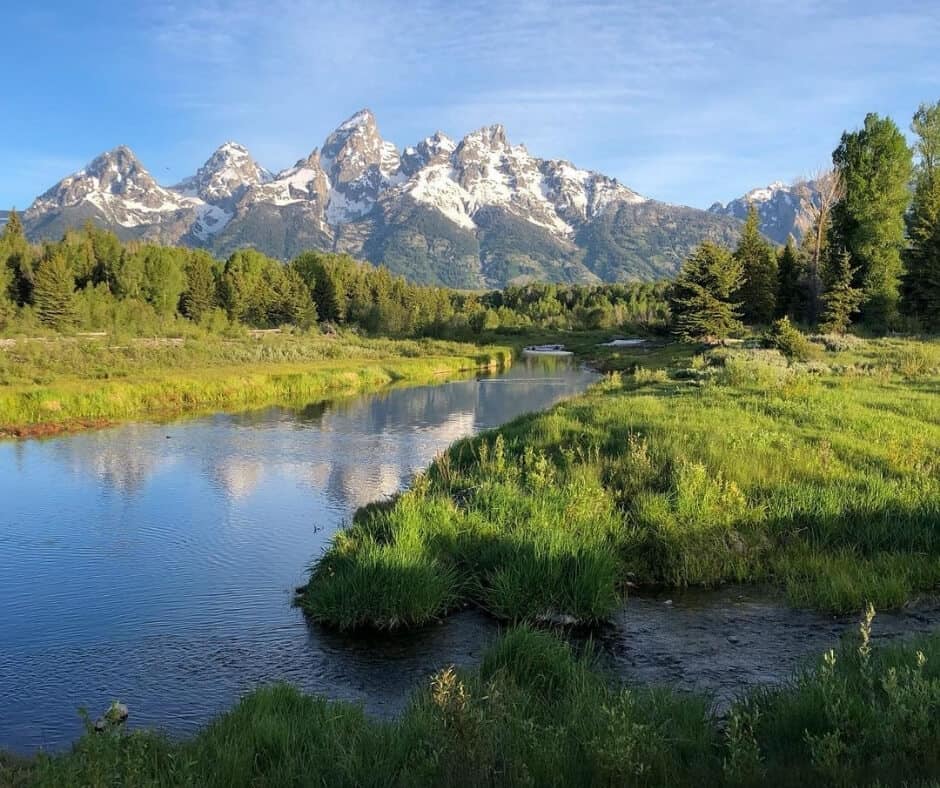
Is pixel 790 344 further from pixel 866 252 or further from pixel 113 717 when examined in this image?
pixel 113 717

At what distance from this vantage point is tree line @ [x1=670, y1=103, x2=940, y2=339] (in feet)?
182

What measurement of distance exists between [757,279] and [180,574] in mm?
68567

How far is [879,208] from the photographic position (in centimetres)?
5781

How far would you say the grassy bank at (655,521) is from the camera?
41.7 feet

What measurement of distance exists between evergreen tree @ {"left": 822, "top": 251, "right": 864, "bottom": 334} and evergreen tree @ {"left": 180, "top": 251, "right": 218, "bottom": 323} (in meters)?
77.4

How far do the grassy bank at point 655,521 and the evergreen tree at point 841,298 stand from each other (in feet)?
118

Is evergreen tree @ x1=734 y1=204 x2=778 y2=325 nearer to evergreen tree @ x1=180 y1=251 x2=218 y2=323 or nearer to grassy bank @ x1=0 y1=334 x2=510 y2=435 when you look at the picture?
grassy bank @ x1=0 y1=334 x2=510 y2=435

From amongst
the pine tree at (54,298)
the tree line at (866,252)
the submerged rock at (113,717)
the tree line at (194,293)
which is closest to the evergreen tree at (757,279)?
the tree line at (866,252)

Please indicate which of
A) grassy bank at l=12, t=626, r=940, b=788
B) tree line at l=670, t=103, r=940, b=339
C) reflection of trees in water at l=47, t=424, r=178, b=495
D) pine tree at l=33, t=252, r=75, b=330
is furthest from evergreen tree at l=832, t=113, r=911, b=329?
pine tree at l=33, t=252, r=75, b=330

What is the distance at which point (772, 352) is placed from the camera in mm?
40281

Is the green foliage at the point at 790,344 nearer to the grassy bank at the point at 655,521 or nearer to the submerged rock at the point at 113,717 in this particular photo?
the grassy bank at the point at 655,521

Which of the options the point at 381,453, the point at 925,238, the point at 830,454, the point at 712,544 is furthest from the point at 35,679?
the point at 925,238

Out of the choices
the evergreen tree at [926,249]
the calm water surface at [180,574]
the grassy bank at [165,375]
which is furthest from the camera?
the evergreen tree at [926,249]

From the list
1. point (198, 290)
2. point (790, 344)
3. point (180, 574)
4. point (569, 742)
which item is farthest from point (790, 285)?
point (198, 290)
